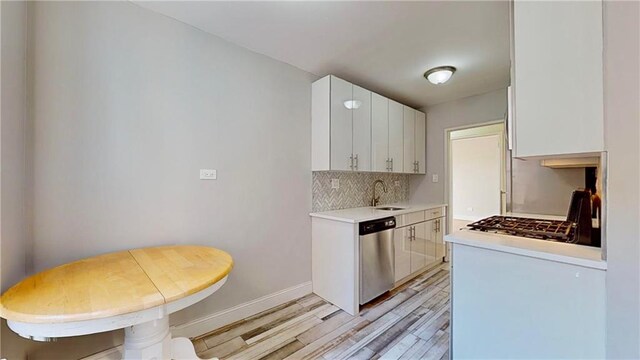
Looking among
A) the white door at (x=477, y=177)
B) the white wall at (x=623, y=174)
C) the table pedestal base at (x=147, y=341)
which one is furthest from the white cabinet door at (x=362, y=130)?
the white door at (x=477, y=177)

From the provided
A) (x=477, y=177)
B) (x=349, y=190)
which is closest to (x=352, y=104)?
(x=349, y=190)

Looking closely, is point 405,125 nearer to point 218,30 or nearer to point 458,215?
point 218,30

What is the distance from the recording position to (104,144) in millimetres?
1586

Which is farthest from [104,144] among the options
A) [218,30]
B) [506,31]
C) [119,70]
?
[506,31]

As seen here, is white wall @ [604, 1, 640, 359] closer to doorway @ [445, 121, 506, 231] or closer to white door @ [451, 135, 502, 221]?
doorway @ [445, 121, 506, 231]

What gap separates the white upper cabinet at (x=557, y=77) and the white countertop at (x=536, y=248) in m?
0.46

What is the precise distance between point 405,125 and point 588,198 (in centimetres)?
239

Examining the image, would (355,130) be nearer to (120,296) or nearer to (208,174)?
(208,174)

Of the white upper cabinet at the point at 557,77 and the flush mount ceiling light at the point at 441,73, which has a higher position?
the flush mount ceiling light at the point at 441,73

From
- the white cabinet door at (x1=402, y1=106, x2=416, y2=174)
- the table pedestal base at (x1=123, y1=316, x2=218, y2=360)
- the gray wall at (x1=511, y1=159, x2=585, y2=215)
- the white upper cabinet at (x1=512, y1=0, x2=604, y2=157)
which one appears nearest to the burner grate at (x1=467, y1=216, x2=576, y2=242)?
the white upper cabinet at (x1=512, y1=0, x2=604, y2=157)

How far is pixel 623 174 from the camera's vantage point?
0.98 metres

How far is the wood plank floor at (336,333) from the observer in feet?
5.89

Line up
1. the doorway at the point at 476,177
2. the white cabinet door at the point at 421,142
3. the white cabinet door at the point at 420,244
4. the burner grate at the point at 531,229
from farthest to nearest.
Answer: the doorway at the point at 476,177
the white cabinet door at the point at 421,142
the white cabinet door at the point at 420,244
the burner grate at the point at 531,229

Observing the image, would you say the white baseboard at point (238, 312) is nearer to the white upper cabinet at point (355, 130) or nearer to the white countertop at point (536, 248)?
the white upper cabinet at point (355, 130)
